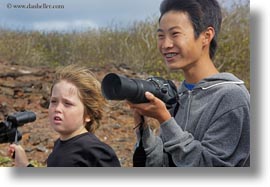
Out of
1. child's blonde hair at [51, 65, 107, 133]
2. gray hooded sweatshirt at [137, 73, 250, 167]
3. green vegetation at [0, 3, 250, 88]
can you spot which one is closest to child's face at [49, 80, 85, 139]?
child's blonde hair at [51, 65, 107, 133]

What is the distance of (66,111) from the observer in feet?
6.64

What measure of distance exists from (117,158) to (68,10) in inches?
21.9

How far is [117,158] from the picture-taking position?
81.3 inches

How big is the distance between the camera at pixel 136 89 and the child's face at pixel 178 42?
0.54 feet

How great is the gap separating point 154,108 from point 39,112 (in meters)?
0.50

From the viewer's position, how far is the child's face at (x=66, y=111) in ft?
6.57

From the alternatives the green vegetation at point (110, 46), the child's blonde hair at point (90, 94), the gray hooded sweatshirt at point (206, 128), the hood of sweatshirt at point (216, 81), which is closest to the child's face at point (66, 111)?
the child's blonde hair at point (90, 94)

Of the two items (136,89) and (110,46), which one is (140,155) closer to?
(136,89)

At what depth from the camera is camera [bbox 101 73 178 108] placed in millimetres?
1794

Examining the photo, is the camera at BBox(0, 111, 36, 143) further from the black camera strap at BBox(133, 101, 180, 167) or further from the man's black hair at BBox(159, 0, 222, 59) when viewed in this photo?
the man's black hair at BBox(159, 0, 222, 59)

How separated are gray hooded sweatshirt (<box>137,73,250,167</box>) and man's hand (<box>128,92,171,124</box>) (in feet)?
0.07

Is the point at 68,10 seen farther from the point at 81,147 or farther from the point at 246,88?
the point at 246,88

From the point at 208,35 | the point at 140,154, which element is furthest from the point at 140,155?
the point at 208,35

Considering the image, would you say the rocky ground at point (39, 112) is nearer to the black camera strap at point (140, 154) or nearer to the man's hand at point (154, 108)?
the black camera strap at point (140, 154)
